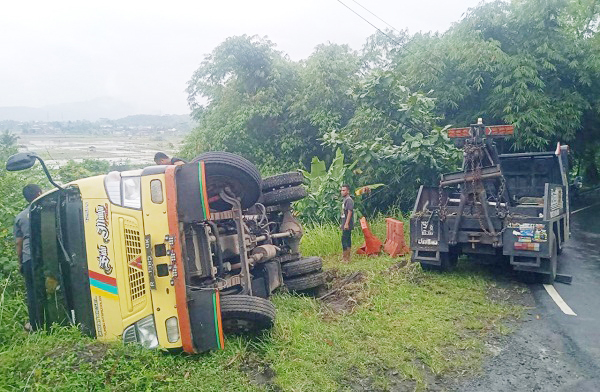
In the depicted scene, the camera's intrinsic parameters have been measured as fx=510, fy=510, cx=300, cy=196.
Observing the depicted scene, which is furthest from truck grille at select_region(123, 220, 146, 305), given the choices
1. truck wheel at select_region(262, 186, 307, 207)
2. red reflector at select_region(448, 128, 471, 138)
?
red reflector at select_region(448, 128, 471, 138)

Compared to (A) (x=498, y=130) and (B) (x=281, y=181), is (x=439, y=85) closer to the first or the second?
(A) (x=498, y=130)

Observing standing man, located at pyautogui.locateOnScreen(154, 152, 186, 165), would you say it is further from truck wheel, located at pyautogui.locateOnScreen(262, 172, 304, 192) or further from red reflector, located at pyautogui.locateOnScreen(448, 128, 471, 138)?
red reflector, located at pyautogui.locateOnScreen(448, 128, 471, 138)

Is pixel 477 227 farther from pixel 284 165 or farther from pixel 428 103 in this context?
pixel 284 165

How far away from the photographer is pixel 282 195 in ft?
21.7

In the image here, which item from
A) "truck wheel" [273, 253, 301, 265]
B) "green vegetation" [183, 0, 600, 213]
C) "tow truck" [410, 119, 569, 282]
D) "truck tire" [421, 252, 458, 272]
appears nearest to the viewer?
"truck wheel" [273, 253, 301, 265]

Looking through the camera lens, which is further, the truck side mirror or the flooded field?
the flooded field

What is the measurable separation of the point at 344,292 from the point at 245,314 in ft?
7.79

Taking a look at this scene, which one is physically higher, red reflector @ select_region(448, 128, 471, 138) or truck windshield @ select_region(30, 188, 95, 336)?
red reflector @ select_region(448, 128, 471, 138)

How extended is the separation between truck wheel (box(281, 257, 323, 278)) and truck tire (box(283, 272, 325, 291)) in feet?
0.21

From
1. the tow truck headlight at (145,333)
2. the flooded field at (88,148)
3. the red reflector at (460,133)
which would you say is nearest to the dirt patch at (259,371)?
the tow truck headlight at (145,333)

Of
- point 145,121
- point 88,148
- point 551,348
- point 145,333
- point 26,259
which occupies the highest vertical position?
point 145,121

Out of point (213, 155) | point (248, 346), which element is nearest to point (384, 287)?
point (248, 346)

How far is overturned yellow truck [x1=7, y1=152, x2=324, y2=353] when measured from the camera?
4.17 metres

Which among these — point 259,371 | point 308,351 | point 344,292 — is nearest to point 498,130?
point 344,292
